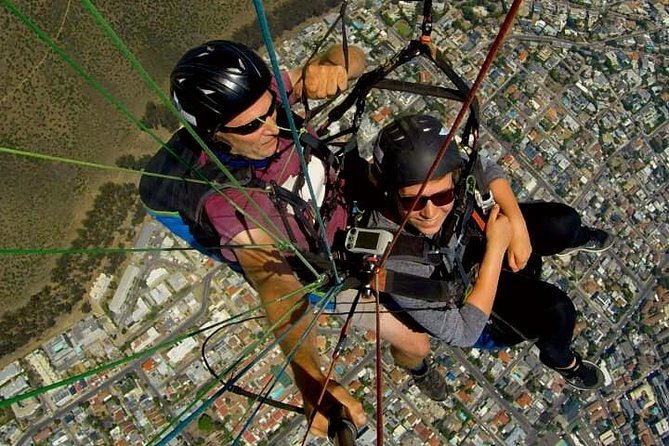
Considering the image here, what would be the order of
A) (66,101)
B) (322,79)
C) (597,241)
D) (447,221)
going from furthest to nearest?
(66,101)
(597,241)
(322,79)
(447,221)

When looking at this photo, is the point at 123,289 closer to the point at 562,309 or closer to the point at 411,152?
the point at 562,309

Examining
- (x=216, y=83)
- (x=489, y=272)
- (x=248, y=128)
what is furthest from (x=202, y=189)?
(x=489, y=272)

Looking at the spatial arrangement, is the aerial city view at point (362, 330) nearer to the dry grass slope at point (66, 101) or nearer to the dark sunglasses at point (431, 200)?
the dry grass slope at point (66, 101)

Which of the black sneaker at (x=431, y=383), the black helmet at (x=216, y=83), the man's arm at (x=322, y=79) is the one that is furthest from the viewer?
the black sneaker at (x=431, y=383)

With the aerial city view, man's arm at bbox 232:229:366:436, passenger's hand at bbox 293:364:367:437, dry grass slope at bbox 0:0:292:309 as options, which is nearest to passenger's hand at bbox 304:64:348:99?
man's arm at bbox 232:229:366:436

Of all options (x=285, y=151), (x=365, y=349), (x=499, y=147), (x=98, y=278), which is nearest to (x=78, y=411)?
(x=98, y=278)

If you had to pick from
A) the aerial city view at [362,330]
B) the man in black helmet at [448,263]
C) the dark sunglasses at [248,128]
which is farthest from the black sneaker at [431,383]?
the aerial city view at [362,330]
